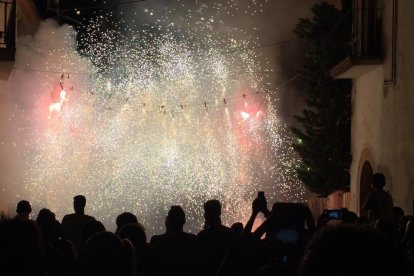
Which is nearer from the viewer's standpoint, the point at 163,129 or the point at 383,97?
the point at 383,97

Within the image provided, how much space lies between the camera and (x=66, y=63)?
22.8 m

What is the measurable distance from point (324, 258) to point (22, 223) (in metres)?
2.17

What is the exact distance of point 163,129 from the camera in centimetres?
2548

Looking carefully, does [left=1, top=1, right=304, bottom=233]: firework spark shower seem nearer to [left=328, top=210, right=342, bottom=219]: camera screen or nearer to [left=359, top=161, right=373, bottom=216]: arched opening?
[left=359, top=161, right=373, bottom=216]: arched opening

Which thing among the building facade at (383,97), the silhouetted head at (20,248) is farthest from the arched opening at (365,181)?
the silhouetted head at (20,248)

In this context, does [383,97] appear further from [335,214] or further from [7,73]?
[7,73]

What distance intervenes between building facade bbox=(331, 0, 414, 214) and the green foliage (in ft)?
1.73

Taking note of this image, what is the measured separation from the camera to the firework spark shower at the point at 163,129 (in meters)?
23.8

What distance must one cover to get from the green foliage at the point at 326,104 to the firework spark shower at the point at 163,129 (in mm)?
4851

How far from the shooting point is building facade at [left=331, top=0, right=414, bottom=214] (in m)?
12.7

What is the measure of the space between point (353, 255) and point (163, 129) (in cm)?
2346

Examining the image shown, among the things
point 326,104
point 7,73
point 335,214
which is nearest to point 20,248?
point 335,214

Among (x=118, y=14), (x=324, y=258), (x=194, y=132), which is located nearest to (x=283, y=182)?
(x=194, y=132)

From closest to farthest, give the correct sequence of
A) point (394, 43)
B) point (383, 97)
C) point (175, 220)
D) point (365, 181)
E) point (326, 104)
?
point (175, 220), point (394, 43), point (383, 97), point (365, 181), point (326, 104)
